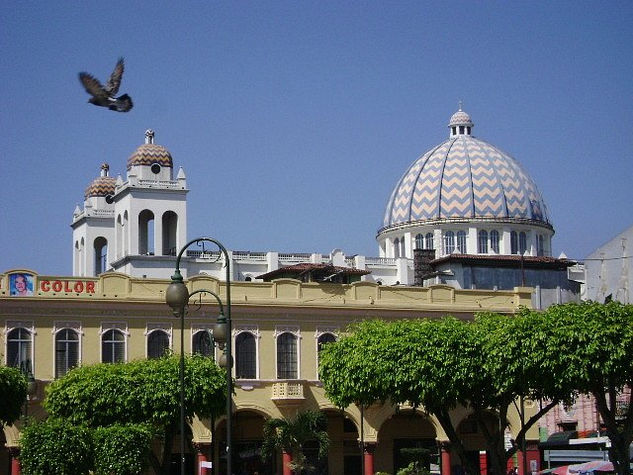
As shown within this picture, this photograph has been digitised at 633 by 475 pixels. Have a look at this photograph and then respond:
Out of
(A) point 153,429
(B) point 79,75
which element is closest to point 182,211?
(A) point 153,429

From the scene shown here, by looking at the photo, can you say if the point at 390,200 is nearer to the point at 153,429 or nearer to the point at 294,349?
the point at 294,349

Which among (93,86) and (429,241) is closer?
(93,86)

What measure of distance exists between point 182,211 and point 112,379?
4453 cm

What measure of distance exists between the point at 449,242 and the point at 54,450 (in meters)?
80.6

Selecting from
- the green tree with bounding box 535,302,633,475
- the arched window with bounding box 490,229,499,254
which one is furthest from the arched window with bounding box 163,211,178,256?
the green tree with bounding box 535,302,633,475

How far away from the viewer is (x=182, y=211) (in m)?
110

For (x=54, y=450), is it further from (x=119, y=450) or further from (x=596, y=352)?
(x=596, y=352)

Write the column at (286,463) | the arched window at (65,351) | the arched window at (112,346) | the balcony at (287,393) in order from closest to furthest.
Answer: the arched window at (65,351) → the column at (286,463) → the arched window at (112,346) → the balcony at (287,393)

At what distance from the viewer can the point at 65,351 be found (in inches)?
2970

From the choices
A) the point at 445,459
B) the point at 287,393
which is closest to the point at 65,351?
the point at 287,393

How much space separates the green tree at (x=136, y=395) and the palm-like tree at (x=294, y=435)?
6.79 metres

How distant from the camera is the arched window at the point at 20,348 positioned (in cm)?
7419

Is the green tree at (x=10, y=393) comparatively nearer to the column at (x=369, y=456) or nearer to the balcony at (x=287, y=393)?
the balcony at (x=287, y=393)

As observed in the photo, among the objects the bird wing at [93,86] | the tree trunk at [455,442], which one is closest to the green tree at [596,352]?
the tree trunk at [455,442]
